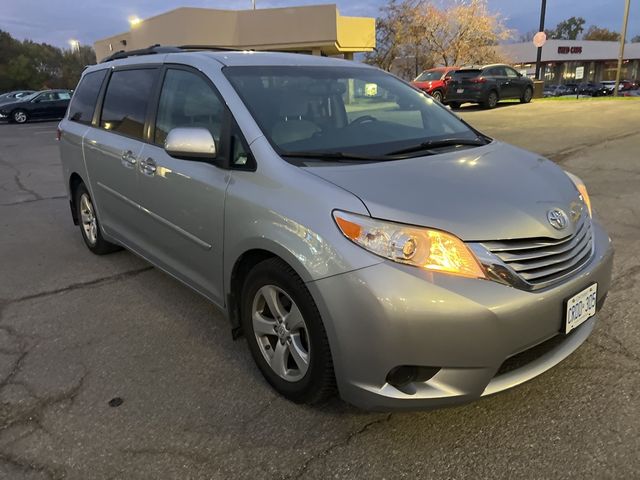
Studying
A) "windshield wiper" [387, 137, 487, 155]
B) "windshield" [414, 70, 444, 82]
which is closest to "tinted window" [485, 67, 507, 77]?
"windshield" [414, 70, 444, 82]

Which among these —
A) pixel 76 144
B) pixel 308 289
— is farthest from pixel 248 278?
pixel 76 144

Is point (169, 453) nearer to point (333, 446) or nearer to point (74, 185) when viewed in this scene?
point (333, 446)

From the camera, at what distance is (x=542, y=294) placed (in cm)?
229

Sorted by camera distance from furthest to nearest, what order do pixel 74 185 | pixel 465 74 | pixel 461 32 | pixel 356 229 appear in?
pixel 461 32, pixel 465 74, pixel 74 185, pixel 356 229

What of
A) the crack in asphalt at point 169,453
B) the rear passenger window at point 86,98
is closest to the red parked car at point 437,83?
the rear passenger window at point 86,98

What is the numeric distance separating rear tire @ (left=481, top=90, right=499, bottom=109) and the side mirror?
19234mm

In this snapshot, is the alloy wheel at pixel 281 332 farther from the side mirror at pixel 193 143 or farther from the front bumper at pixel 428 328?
the side mirror at pixel 193 143

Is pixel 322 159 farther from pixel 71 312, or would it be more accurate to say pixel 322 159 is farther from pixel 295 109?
pixel 71 312

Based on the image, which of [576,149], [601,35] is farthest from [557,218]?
[601,35]

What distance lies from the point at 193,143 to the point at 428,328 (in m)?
1.60

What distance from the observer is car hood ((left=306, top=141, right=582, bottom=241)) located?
2311 mm

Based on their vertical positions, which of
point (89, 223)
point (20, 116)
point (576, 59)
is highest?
point (576, 59)

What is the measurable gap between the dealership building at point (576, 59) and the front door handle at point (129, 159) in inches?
2598

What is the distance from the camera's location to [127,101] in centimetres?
414
